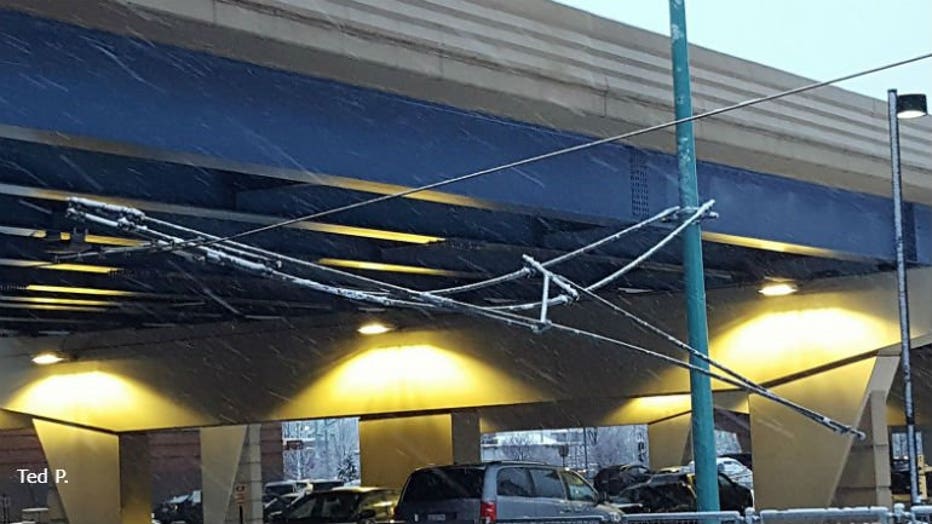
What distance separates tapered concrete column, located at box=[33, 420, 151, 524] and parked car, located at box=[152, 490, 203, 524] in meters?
13.9

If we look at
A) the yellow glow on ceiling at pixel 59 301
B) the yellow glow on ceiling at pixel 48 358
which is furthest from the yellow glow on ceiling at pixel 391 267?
the yellow glow on ceiling at pixel 48 358

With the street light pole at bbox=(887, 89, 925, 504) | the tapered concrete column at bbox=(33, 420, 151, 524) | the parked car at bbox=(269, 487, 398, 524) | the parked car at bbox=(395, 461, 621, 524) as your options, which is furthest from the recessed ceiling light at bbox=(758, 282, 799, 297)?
the tapered concrete column at bbox=(33, 420, 151, 524)

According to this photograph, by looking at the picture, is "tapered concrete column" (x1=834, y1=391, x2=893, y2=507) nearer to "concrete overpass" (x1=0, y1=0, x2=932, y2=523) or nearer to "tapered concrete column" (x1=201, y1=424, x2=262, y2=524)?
"concrete overpass" (x1=0, y1=0, x2=932, y2=523)

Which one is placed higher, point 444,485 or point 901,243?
point 901,243

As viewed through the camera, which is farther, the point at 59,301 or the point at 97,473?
the point at 97,473

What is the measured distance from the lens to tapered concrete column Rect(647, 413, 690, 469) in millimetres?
53219

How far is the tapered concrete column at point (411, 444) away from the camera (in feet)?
95.5

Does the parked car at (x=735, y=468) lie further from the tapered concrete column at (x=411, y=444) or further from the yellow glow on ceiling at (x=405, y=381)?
the yellow glow on ceiling at (x=405, y=381)

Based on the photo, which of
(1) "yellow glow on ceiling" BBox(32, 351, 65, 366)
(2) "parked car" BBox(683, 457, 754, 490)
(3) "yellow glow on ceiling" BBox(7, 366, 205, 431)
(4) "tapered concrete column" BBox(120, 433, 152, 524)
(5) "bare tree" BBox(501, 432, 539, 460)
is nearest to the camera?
(3) "yellow glow on ceiling" BBox(7, 366, 205, 431)

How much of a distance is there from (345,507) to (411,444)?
364cm

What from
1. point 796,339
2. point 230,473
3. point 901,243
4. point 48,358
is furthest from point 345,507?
point 901,243

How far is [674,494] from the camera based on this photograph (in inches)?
1438

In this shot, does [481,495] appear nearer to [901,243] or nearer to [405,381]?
[405,381]

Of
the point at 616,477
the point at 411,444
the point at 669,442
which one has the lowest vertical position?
the point at 616,477
